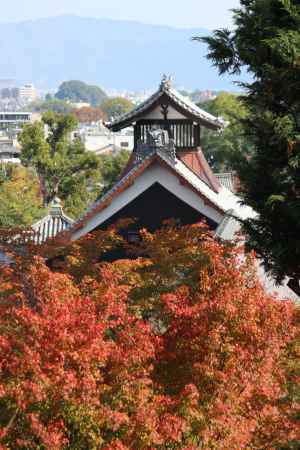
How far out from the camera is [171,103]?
21.1 meters

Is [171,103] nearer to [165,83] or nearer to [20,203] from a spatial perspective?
[165,83]

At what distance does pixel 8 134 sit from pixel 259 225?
13867 centimetres

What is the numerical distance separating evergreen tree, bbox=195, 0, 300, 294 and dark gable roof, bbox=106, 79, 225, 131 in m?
9.38

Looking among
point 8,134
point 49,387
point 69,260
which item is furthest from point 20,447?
point 8,134

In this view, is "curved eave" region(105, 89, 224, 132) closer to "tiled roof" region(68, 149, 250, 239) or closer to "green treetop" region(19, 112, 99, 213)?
"tiled roof" region(68, 149, 250, 239)

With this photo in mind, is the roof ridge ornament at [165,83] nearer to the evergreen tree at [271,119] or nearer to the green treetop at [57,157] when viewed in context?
the evergreen tree at [271,119]

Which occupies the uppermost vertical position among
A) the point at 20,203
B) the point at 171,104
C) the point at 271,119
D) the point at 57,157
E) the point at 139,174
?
the point at 271,119

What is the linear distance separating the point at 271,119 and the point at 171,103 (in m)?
10.8

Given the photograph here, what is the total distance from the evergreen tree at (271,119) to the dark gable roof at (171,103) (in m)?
9.38

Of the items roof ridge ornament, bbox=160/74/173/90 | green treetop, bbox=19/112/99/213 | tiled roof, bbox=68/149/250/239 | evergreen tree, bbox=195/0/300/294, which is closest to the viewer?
evergreen tree, bbox=195/0/300/294

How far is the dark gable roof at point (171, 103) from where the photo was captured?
2092 centimetres

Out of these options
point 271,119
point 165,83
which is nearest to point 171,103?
point 165,83

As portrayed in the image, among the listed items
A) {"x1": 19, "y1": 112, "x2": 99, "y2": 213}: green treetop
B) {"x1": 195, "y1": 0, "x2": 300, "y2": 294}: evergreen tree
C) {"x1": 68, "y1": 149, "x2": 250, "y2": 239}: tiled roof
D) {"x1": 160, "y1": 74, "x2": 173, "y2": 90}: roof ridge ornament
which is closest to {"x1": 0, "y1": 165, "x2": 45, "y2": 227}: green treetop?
{"x1": 19, "y1": 112, "x2": 99, "y2": 213}: green treetop

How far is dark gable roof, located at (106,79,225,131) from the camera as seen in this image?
68.6 ft
